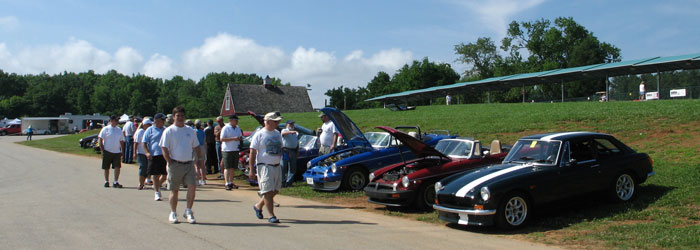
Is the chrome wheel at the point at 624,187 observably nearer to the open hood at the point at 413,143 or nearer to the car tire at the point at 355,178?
the open hood at the point at 413,143

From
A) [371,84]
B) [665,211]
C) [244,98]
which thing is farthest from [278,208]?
[371,84]

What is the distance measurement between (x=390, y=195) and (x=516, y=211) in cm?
217

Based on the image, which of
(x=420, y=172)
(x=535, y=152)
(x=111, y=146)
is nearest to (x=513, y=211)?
→ (x=535, y=152)

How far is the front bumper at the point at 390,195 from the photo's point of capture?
8523mm

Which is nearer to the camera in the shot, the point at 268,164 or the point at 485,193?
the point at 485,193

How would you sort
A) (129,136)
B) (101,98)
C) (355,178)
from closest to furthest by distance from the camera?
(355,178)
(129,136)
(101,98)

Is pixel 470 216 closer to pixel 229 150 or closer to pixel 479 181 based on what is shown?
pixel 479 181

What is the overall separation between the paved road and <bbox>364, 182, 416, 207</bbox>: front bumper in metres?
0.33

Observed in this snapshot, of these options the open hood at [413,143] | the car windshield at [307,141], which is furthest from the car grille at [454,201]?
the car windshield at [307,141]

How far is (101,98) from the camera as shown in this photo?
108 meters

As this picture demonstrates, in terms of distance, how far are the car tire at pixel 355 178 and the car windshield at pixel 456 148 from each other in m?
1.82

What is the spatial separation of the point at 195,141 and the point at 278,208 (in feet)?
7.14

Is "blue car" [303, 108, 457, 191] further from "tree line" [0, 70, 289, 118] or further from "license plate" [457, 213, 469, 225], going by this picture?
"tree line" [0, 70, 289, 118]

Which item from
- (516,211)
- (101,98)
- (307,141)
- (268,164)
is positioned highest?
(101,98)
